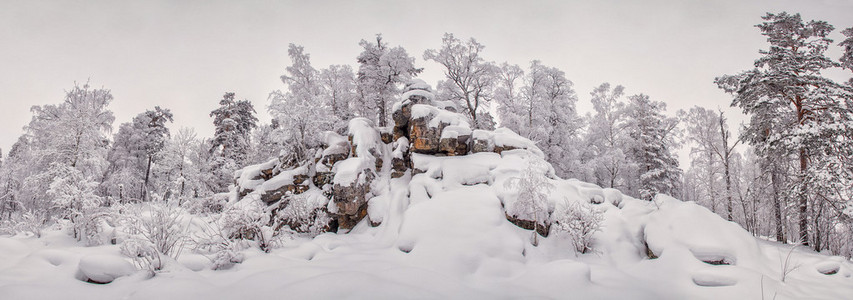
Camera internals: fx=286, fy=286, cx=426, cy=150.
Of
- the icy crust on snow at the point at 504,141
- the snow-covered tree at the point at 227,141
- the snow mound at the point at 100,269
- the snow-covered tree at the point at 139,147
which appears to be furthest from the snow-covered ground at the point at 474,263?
the snow-covered tree at the point at 139,147

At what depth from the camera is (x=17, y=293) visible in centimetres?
401

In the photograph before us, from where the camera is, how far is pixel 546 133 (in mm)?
18344

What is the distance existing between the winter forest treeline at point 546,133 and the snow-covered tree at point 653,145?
11 cm

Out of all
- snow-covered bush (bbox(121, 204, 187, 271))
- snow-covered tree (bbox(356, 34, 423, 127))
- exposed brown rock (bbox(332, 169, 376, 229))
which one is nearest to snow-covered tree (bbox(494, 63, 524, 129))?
snow-covered tree (bbox(356, 34, 423, 127))

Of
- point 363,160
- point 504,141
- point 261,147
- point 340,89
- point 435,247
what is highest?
point 340,89

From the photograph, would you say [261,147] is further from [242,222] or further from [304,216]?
[242,222]

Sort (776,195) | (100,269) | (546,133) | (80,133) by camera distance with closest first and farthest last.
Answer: (100,269) → (776,195) → (80,133) → (546,133)

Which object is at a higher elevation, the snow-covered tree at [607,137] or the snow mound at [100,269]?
the snow-covered tree at [607,137]

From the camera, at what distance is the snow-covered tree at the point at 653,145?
19.0m

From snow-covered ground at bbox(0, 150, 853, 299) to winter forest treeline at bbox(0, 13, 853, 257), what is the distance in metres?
3.78

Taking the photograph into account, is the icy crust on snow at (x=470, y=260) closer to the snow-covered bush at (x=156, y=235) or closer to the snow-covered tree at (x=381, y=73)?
the snow-covered bush at (x=156, y=235)

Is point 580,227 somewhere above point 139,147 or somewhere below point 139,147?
below

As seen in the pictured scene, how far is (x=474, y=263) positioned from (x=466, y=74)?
15.0 meters

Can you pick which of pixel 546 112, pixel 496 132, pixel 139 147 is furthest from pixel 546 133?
pixel 139 147
